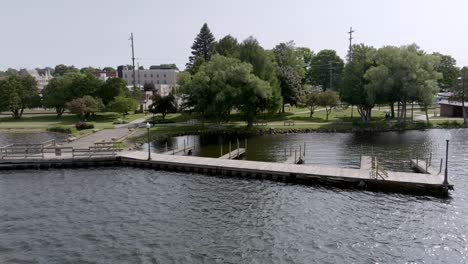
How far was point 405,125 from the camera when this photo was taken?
67.2 m

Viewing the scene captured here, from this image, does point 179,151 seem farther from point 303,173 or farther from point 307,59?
point 307,59

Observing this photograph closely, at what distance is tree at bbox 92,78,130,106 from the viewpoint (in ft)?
286

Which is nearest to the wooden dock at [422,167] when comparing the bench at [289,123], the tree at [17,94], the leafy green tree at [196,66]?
the bench at [289,123]

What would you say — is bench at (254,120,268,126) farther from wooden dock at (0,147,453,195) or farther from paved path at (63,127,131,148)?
wooden dock at (0,147,453,195)

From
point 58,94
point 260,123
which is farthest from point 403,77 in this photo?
point 58,94

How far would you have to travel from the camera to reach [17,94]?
291ft

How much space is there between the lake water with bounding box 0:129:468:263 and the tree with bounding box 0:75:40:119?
5468 cm

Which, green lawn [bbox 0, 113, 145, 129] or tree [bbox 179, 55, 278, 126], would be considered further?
green lawn [bbox 0, 113, 145, 129]

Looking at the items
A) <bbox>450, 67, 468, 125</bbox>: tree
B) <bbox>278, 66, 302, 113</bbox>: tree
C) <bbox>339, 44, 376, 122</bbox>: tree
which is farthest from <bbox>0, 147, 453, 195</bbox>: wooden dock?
<bbox>450, 67, 468, 125</bbox>: tree

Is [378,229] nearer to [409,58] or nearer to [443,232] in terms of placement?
[443,232]

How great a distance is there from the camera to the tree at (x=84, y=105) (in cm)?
7731

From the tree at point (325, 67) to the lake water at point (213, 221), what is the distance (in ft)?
302

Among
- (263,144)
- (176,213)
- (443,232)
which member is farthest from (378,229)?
(263,144)

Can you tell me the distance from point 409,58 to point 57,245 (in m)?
61.7
